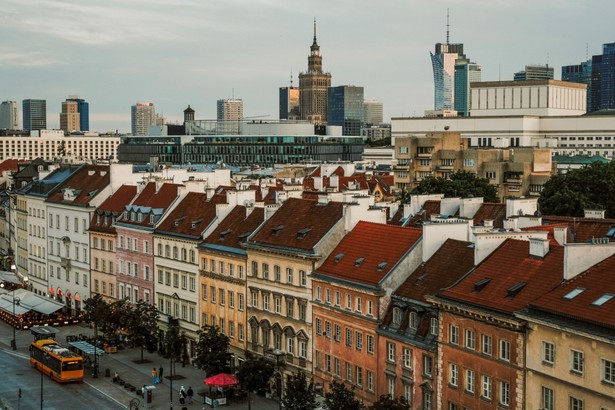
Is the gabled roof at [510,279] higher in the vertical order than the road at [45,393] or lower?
higher

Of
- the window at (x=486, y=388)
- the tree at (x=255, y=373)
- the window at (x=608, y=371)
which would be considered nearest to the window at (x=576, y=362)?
the window at (x=608, y=371)

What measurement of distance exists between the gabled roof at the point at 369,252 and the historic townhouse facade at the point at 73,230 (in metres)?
55.8

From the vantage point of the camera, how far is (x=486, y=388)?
60531 millimetres

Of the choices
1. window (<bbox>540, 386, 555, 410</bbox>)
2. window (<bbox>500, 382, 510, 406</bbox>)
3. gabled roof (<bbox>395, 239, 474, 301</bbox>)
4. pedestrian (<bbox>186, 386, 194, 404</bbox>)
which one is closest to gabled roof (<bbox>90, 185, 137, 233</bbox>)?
pedestrian (<bbox>186, 386, 194, 404</bbox>)

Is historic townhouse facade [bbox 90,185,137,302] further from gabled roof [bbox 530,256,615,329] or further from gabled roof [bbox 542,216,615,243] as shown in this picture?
gabled roof [bbox 530,256,615,329]

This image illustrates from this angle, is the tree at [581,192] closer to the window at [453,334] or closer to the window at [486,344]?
the window at [453,334]

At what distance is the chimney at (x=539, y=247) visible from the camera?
205 ft

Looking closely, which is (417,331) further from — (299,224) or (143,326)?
(143,326)

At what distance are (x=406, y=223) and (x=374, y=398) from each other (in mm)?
28266

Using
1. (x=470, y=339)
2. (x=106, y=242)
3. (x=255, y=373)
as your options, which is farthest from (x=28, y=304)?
(x=470, y=339)

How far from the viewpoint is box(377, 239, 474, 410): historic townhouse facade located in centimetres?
6669

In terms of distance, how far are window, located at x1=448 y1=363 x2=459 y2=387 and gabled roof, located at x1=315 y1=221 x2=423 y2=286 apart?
11.3m

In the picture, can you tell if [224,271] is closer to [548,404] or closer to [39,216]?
[548,404]

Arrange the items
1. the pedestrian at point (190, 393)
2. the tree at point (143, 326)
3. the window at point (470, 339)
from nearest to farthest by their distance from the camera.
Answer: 1. the window at point (470, 339)
2. the pedestrian at point (190, 393)
3. the tree at point (143, 326)
